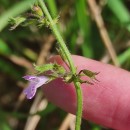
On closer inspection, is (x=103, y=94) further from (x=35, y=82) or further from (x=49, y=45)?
(x=49, y=45)

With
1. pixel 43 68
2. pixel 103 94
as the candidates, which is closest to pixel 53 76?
pixel 43 68

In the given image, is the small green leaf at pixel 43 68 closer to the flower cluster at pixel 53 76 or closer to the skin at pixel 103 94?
the flower cluster at pixel 53 76

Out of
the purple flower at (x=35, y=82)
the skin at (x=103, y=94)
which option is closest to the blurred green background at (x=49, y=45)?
the skin at (x=103, y=94)

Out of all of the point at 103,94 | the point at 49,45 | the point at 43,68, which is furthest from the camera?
the point at 49,45

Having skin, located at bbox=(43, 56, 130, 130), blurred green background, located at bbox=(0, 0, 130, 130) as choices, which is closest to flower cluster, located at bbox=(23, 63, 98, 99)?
skin, located at bbox=(43, 56, 130, 130)

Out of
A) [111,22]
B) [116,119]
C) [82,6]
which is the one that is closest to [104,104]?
[116,119]

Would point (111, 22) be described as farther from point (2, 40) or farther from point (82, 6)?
point (2, 40)
